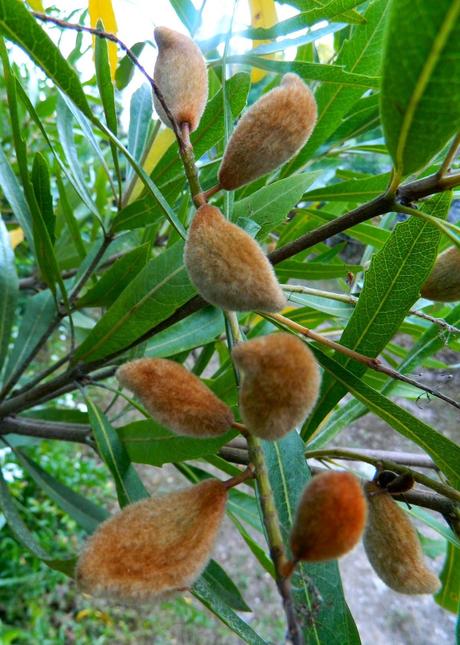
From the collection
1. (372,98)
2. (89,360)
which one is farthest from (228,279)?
(372,98)

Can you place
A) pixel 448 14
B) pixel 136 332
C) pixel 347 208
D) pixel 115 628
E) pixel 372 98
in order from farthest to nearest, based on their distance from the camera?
pixel 115 628, pixel 347 208, pixel 372 98, pixel 136 332, pixel 448 14

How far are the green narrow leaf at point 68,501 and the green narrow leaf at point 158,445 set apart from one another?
0.28 meters

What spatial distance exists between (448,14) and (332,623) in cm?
47

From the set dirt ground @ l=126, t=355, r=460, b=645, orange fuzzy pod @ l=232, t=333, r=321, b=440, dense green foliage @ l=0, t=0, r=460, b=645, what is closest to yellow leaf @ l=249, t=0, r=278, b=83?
dense green foliage @ l=0, t=0, r=460, b=645

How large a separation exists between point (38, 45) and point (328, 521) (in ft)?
1.54

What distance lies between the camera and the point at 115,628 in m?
2.46

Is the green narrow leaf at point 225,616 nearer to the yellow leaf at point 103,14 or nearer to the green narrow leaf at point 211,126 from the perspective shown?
the green narrow leaf at point 211,126

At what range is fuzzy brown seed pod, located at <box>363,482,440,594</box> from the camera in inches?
18.5

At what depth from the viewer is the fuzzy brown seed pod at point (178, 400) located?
→ 0.40 meters

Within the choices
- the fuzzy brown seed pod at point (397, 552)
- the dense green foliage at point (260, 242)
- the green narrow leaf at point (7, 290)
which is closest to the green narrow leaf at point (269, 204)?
the dense green foliage at point (260, 242)

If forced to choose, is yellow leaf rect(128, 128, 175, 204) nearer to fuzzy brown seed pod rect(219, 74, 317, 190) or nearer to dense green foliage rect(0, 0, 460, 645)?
dense green foliage rect(0, 0, 460, 645)

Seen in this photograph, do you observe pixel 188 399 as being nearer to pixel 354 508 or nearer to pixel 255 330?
pixel 354 508

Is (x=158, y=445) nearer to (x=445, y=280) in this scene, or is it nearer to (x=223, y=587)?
(x=223, y=587)

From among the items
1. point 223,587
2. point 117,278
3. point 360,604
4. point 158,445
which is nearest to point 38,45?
point 117,278
